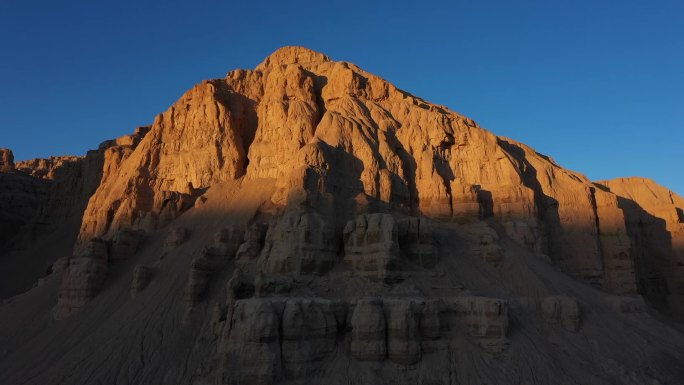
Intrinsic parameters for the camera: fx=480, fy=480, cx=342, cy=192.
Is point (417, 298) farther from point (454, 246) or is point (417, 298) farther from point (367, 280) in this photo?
point (454, 246)

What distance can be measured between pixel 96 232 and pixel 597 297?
4160 centimetres

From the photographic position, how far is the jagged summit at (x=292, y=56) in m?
55.7

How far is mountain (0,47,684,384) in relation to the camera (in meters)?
24.1

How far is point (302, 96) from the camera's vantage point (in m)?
43.7

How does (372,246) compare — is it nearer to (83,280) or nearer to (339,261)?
(339,261)

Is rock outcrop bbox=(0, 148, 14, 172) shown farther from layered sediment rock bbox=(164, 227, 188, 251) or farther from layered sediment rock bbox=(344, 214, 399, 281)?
layered sediment rock bbox=(344, 214, 399, 281)

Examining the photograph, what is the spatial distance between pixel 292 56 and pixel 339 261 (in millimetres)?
34020

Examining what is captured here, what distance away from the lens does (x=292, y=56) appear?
56.0 meters

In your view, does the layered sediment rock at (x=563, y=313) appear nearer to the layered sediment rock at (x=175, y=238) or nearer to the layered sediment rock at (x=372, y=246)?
the layered sediment rock at (x=372, y=246)

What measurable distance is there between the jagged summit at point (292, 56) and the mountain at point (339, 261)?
469cm

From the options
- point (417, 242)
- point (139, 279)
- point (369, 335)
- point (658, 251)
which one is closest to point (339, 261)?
point (417, 242)

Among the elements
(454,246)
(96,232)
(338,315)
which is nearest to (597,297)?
(454,246)

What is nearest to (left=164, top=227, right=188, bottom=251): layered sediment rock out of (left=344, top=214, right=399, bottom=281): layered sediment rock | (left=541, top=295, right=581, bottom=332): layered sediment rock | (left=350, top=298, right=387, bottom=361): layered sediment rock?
(left=344, top=214, right=399, bottom=281): layered sediment rock

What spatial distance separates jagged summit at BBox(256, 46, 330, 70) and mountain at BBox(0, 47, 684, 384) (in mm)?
4691
